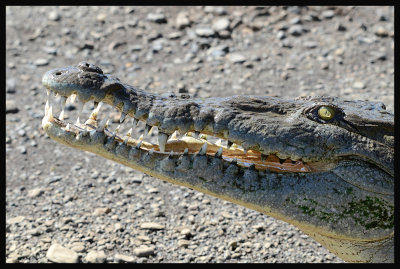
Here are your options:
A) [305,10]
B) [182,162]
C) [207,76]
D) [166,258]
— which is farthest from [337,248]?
[305,10]

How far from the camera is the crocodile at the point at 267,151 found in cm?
416

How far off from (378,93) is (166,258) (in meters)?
3.61

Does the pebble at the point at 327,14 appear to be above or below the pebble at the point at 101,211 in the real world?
above

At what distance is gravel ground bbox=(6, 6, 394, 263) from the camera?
5.89 metres

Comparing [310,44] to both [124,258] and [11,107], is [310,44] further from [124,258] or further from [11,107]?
[124,258]

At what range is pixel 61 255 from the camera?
5.66m

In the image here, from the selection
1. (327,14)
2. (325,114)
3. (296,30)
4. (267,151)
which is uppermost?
(325,114)

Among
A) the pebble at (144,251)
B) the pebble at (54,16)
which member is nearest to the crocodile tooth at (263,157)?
the pebble at (144,251)

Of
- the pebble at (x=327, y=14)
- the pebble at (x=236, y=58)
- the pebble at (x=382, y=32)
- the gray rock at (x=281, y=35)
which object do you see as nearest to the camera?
the pebble at (x=236, y=58)

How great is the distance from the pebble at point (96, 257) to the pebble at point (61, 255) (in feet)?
0.34

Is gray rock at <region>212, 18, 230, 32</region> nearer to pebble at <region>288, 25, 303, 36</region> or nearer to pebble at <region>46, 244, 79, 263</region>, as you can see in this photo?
pebble at <region>288, 25, 303, 36</region>

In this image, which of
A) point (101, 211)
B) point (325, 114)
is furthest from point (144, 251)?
point (325, 114)

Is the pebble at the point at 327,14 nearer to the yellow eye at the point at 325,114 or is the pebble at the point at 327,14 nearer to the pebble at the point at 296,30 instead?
the pebble at the point at 296,30

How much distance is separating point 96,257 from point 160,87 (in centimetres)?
326
